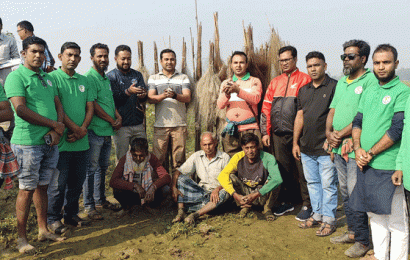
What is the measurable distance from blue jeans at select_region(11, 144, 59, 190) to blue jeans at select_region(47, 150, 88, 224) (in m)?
0.24

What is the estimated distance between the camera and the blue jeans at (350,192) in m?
2.88

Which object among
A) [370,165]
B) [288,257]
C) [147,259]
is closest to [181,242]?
[147,259]

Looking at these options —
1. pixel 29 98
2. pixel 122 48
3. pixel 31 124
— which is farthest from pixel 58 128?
pixel 122 48

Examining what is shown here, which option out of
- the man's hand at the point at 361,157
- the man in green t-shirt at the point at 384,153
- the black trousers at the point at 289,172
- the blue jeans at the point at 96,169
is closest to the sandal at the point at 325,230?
the black trousers at the point at 289,172

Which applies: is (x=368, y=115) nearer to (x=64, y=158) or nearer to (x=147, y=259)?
(x=147, y=259)

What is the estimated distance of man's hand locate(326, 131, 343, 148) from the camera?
3.00 m

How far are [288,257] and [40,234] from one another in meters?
2.59

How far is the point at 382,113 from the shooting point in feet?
8.13

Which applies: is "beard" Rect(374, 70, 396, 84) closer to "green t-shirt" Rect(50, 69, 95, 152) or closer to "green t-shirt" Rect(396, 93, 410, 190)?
"green t-shirt" Rect(396, 93, 410, 190)

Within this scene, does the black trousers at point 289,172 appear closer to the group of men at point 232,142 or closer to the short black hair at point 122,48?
the group of men at point 232,142

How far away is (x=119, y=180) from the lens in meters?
3.96

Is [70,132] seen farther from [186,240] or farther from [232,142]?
[232,142]

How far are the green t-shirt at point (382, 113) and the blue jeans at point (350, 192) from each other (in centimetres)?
33

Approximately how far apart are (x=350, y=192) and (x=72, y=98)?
9.94 ft
